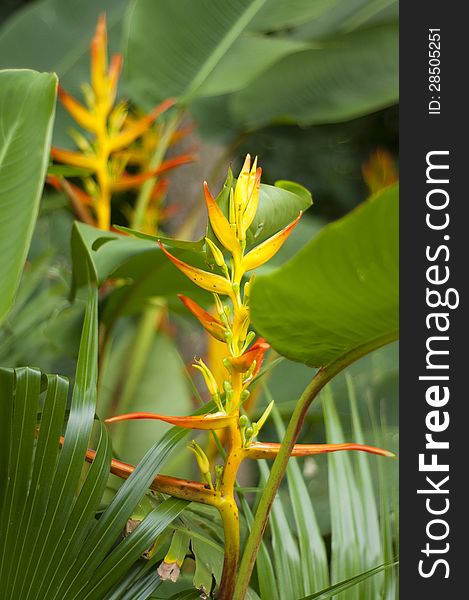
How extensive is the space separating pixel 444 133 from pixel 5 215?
286mm

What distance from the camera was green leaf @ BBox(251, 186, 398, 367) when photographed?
13.7 inches

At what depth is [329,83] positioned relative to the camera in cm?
114

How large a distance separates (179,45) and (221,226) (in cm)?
58

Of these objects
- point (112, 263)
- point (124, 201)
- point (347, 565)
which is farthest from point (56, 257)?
point (347, 565)

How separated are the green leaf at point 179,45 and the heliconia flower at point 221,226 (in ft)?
1.75

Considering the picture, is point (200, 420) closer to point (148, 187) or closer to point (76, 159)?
point (76, 159)

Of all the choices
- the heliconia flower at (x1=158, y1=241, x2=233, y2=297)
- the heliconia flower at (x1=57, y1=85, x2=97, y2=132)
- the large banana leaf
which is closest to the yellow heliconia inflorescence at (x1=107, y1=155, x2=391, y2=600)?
the heliconia flower at (x1=158, y1=241, x2=233, y2=297)

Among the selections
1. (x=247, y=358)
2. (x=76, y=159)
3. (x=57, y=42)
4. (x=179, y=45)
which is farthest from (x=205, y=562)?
(x=57, y=42)

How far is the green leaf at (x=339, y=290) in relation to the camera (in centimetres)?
35

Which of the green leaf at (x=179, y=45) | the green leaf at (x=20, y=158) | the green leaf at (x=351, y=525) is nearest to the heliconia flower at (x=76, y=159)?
the green leaf at (x=179, y=45)

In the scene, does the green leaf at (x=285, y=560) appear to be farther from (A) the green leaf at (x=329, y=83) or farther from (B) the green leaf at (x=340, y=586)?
(A) the green leaf at (x=329, y=83)

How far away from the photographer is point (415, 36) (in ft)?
1.76

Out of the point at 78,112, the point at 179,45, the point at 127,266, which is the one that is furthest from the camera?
the point at 179,45

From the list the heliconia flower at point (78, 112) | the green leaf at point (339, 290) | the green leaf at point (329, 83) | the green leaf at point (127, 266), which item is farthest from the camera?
the green leaf at point (329, 83)
